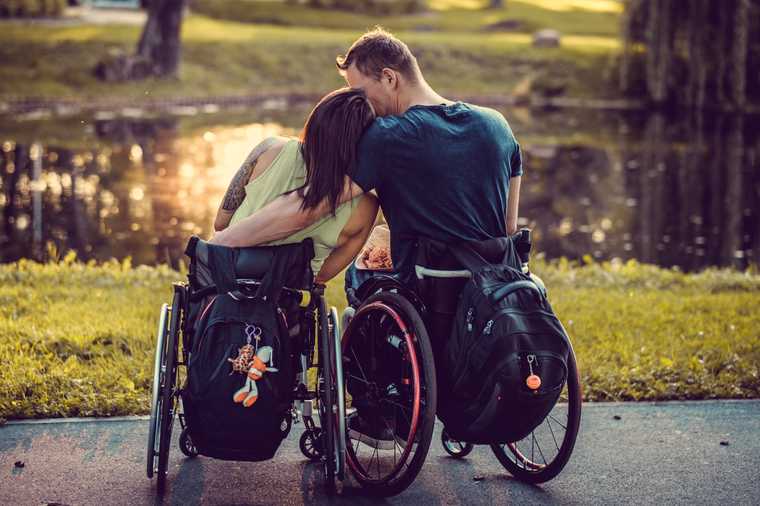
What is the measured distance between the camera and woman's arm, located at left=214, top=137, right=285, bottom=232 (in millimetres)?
4484

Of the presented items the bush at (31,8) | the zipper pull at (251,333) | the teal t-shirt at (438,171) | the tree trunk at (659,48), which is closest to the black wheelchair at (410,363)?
the teal t-shirt at (438,171)

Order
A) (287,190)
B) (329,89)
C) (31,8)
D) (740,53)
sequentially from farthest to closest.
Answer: (31,8), (329,89), (740,53), (287,190)

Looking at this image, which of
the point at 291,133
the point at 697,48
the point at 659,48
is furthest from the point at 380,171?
the point at 659,48

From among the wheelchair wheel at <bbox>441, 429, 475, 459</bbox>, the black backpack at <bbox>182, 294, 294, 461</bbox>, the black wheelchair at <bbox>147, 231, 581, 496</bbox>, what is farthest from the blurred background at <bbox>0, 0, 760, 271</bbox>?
the black backpack at <bbox>182, 294, 294, 461</bbox>

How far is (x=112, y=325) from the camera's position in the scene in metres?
6.85

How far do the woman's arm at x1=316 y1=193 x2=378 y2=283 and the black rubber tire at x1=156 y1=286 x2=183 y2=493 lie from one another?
1.97 ft

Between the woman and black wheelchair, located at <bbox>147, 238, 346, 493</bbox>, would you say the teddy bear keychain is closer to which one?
black wheelchair, located at <bbox>147, 238, 346, 493</bbox>

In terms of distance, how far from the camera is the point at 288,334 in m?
4.34

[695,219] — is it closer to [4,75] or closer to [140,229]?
[140,229]

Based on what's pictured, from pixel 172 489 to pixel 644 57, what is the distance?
30.3 meters

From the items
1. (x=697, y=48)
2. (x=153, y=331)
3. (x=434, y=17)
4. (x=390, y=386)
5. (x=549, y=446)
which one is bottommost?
(x=434, y=17)

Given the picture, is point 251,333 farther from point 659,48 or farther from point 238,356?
point 659,48

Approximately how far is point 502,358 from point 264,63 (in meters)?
28.9

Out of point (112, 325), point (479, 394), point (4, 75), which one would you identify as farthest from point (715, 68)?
point (479, 394)
